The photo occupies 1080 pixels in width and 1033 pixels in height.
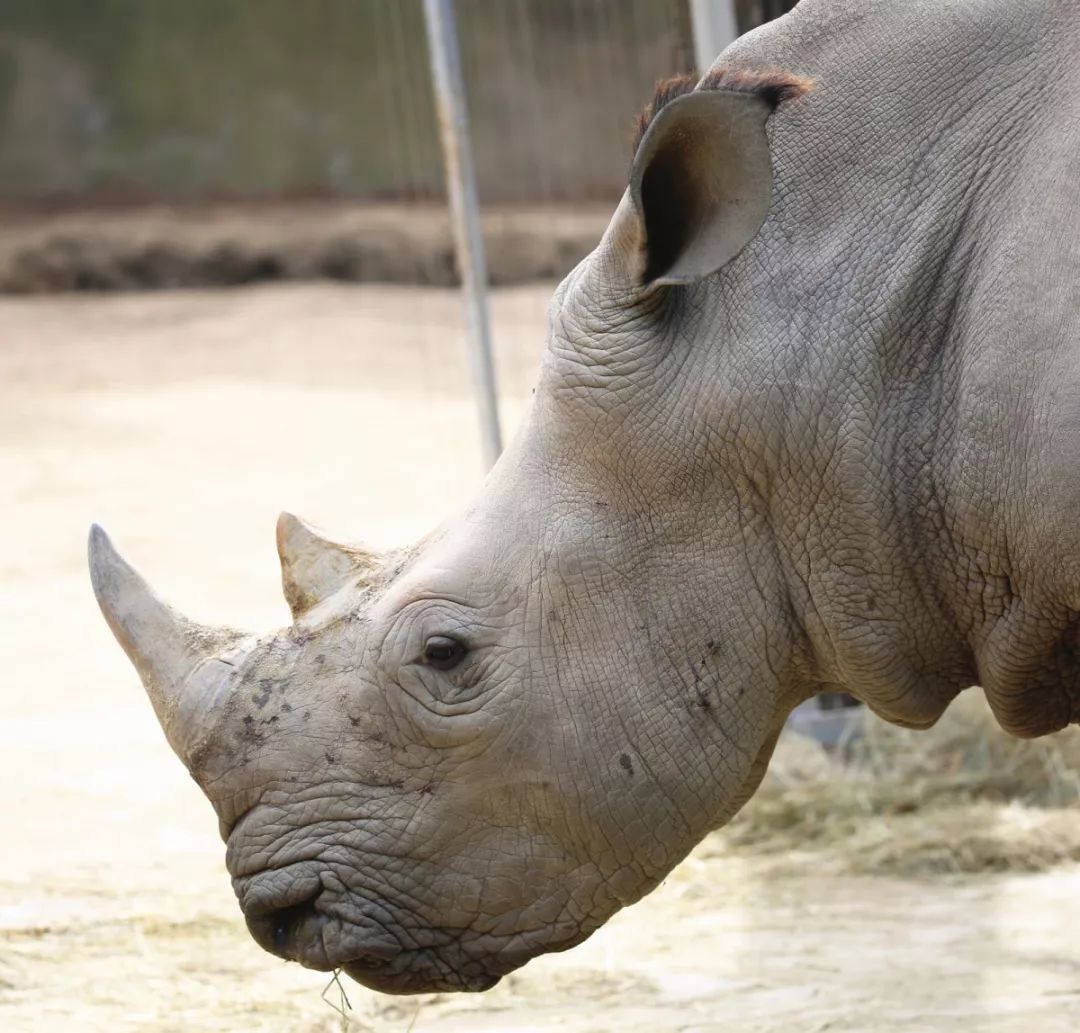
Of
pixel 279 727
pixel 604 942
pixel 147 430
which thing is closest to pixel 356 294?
pixel 147 430

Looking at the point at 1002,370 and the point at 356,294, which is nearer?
the point at 1002,370

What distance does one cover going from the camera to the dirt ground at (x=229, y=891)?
464cm

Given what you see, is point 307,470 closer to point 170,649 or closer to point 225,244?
point 225,244

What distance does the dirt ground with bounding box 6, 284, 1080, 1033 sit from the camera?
183 inches

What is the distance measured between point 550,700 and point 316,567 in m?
0.57

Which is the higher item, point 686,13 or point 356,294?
point 686,13

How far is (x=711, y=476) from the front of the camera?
3373 millimetres

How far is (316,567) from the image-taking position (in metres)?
3.68

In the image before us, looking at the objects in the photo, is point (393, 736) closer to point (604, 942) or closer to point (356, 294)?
point (604, 942)

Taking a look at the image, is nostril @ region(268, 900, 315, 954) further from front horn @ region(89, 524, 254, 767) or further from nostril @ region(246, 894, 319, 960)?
front horn @ region(89, 524, 254, 767)

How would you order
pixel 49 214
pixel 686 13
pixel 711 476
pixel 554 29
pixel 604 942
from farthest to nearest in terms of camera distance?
pixel 49 214 < pixel 554 29 < pixel 686 13 < pixel 604 942 < pixel 711 476

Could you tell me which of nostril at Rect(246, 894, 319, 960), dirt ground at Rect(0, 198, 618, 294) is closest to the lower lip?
nostril at Rect(246, 894, 319, 960)

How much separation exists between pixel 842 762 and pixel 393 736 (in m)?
3.49

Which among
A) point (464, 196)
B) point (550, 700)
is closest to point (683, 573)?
point (550, 700)
